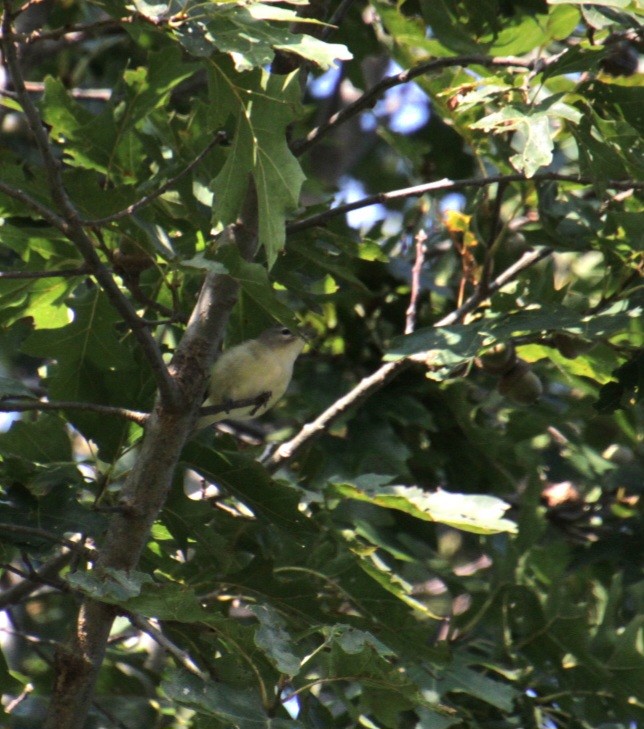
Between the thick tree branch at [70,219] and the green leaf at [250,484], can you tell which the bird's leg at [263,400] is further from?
the thick tree branch at [70,219]

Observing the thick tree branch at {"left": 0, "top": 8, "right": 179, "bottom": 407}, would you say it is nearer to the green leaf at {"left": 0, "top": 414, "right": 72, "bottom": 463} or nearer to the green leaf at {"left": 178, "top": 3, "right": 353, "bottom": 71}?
the green leaf at {"left": 178, "top": 3, "right": 353, "bottom": 71}

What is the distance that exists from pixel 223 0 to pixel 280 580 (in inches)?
72.9

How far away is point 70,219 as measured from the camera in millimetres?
2654

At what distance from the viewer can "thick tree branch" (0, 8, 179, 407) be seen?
8.11ft

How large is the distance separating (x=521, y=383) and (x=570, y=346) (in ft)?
1.31

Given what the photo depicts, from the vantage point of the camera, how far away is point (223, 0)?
2871 mm

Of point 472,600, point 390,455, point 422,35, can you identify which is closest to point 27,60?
point 422,35

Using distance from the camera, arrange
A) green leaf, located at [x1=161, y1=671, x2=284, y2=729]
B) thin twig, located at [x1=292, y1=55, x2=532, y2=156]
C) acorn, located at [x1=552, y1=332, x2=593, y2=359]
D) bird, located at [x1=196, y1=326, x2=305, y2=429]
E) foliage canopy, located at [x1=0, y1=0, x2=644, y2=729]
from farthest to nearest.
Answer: bird, located at [x1=196, y1=326, x2=305, y2=429] < acorn, located at [x1=552, y1=332, x2=593, y2=359] < thin twig, located at [x1=292, y1=55, x2=532, y2=156] < foliage canopy, located at [x1=0, y1=0, x2=644, y2=729] < green leaf, located at [x1=161, y1=671, x2=284, y2=729]

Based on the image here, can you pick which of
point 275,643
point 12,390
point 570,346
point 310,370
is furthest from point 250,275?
point 310,370

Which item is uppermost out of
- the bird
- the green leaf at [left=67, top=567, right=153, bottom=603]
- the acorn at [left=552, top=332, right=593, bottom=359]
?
the green leaf at [left=67, top=567, right=153, bottom=603]

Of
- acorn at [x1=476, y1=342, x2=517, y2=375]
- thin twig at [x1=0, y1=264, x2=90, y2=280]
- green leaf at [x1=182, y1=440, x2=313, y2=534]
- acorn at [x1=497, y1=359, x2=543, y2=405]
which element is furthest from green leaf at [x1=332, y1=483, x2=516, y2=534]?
thin twig at [x1=0, y1=264, x2=90, y2=280]

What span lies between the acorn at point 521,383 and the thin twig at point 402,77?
1142 mm

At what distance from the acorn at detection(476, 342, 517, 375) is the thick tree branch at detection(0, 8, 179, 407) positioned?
1385mm

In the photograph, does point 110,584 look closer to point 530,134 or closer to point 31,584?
point 31,584
